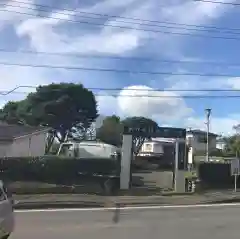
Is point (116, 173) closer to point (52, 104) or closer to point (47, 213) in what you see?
point (47, 213)

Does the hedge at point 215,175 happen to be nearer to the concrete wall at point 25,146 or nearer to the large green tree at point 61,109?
the concrete wall at point 25,146

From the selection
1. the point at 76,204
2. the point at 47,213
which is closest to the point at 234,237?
the point at 47,213

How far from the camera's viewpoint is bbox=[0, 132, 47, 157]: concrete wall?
128ft

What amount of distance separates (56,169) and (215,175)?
8.63m

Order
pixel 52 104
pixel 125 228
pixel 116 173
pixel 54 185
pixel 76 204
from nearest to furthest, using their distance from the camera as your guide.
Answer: pixel 125 228 < pixel 76 204 < pixel 54 185 < pixel 116 173 < pixel 52 104

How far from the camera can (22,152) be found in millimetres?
41219

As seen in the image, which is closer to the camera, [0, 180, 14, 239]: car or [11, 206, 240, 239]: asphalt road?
[0, 180, 14, 239]: car

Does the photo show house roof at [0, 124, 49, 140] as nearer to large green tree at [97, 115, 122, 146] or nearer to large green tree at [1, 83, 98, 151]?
large green tree at [1, 83, 98, 151]

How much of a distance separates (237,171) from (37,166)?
10.1 meters

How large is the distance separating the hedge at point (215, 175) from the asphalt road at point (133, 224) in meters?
9.60

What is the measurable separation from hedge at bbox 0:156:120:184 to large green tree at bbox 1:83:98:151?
40.4 m

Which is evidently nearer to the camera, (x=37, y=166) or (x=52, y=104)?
(x=37, y=166)

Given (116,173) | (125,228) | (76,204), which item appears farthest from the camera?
(116,173)

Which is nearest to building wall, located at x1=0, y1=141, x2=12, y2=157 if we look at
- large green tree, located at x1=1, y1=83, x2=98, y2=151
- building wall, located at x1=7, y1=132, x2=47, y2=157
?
building wall, located at x1=7, y1=132, x2=47, y2=157
